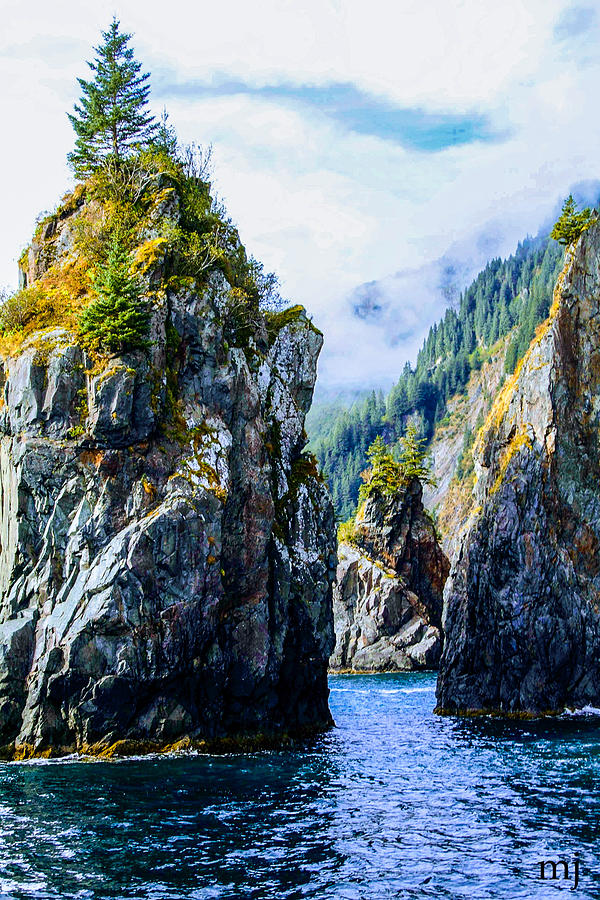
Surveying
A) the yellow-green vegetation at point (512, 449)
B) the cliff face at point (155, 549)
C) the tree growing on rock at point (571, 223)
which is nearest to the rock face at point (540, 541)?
the yellow-green vegetation at point (512, 449)

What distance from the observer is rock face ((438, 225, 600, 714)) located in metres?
56.5

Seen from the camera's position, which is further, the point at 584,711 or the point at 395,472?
the point at 395,472

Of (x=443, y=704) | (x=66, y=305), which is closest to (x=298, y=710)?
(x=443, y=704)

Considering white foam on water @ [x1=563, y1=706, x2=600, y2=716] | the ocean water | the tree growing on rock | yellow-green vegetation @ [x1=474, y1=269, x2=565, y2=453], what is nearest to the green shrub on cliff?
yellow-green vegetation @ [x1=474, y1=269, x2=565, y2=453]

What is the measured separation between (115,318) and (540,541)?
111ft

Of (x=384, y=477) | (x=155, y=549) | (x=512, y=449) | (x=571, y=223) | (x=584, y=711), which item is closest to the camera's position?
(x=155, y=549)

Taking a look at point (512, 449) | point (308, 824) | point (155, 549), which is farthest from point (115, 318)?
point (512, 449)

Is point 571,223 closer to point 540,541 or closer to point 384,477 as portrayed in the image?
point 540,541

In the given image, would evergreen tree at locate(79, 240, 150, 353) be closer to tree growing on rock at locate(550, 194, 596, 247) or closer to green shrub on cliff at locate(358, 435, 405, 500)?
tree growing on rock at locate(550, 194, 596, 247)

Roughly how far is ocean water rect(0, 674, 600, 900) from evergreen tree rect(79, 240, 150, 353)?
2027 centimetres

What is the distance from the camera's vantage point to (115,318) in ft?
138

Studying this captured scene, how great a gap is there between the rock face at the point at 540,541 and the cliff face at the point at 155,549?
15.0m

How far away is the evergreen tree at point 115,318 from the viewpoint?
4175 cm

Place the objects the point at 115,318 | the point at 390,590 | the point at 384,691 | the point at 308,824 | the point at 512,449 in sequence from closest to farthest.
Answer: the point at 308,824
the point at 115,318
the point at 512,449
the point at 384,691
the point at 390,590
